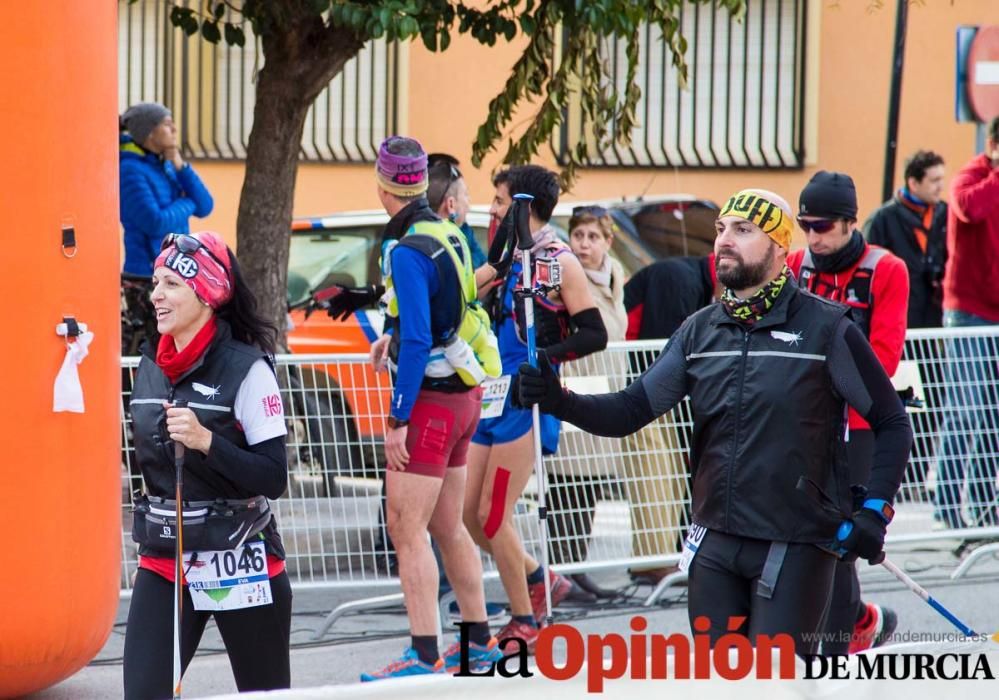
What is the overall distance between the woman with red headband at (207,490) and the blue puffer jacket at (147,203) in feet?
12.7

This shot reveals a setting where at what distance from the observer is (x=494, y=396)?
654 cm

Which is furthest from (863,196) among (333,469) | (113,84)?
(113,84)

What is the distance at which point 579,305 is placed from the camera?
6.71m

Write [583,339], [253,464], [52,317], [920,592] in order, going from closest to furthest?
[253,464] → [52,317] → [920,592] → [583,339]

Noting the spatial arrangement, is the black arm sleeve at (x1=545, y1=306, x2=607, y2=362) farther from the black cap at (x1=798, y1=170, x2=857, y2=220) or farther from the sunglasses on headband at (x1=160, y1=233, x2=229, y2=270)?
the sunglasses on headband at (x1=160, y1=233, x2=229, y2=270)

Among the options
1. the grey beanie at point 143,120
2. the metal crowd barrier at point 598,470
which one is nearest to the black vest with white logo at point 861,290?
the metal crowd barrier at point 598,470

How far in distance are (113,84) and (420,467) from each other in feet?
5.74

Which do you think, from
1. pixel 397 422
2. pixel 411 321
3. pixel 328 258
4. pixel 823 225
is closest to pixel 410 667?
pixel 397 422

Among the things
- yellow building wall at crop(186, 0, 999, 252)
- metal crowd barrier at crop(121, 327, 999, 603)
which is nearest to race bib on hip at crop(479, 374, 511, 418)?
metal crowd barrier at crop(121, 327, 999, 603)

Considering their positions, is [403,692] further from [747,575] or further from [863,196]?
[863,196]

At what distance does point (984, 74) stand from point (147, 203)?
6083 mm

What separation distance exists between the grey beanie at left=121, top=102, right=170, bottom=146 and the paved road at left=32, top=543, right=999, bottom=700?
8.36ft

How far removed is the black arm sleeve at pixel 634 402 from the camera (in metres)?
4.74

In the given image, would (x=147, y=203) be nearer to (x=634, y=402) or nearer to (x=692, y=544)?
(x=634, y=402)
